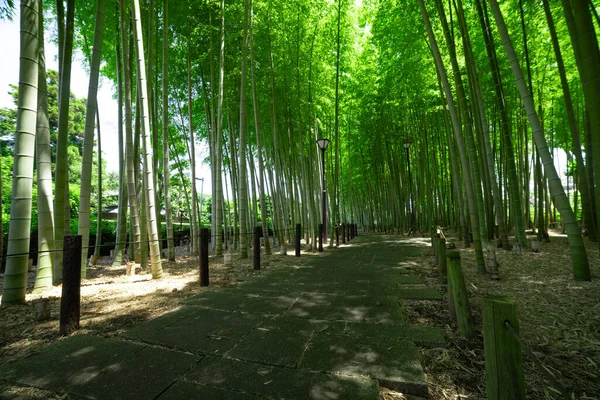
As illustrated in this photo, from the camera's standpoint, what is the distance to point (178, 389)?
1.30 metres

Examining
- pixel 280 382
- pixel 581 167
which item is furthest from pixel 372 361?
pixel 581 167

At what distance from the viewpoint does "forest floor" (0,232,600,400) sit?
138 centimetres

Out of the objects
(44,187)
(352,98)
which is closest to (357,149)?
(352,98)

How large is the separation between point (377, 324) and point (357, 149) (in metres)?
12.3

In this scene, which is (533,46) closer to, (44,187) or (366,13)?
(366,13)

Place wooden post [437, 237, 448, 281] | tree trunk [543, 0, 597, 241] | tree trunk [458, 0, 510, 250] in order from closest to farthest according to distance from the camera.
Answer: wooden post [437, 237, 448, 281] → tree trunk [458, 0, 510, 250] → tree trunk [543, 0, 597, 241]

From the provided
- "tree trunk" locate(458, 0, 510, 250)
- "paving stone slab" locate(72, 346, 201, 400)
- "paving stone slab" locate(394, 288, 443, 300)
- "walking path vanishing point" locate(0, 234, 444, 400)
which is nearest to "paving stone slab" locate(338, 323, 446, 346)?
"walking path vanishing point" locate(0, 234, 444, 400)

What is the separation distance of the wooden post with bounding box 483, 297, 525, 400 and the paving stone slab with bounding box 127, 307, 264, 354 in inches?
56.2

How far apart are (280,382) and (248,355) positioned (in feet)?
1.14

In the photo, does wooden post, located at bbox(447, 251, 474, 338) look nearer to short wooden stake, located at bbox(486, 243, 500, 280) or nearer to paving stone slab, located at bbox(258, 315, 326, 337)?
paving stone slab, located at bbox(258, 315, 326, 337)

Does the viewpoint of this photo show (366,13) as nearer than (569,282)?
No

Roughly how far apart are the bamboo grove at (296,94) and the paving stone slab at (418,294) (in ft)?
4.12

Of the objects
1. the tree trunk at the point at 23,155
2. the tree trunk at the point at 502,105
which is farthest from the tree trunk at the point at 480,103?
the tree trunk at the point at 23,155

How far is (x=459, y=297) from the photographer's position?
1880 mm
